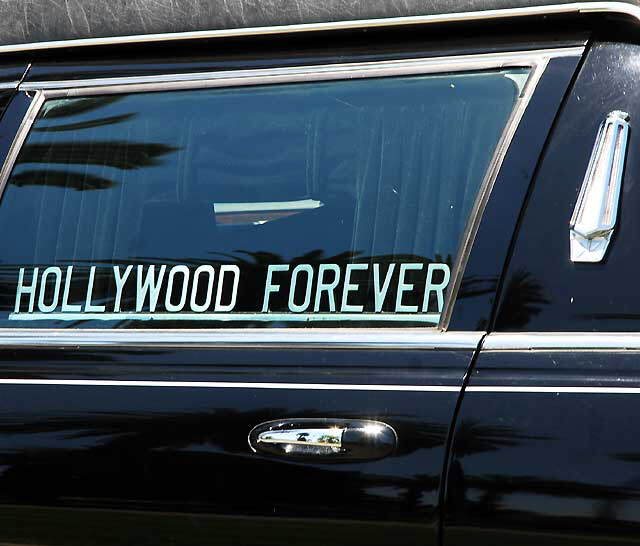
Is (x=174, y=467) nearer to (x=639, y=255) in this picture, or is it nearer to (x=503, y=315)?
(x=503, y=315)

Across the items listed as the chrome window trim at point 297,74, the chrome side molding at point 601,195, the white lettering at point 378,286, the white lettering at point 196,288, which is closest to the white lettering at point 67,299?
the white lettering at point 196,288

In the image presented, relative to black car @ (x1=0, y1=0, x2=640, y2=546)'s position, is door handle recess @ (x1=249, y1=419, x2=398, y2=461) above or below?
below

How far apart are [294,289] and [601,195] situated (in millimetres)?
580

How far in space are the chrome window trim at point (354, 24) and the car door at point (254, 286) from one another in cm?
6

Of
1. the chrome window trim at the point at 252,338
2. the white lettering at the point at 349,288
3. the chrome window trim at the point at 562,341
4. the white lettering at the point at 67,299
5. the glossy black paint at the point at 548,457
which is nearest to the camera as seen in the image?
the glossy black paint at the point at 548,457

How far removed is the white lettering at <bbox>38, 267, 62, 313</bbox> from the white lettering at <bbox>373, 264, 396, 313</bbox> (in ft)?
2.22

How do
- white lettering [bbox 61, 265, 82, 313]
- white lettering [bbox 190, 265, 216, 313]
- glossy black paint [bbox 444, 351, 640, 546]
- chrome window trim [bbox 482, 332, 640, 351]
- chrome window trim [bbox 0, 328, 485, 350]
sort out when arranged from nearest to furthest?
glossy black paint [bbox 444, 351, 640, 546]
chrome window trim [bbox 482, 332, 640, 351]
chrome window trim [bbox 0, 328, 485, 350]
white lettering [bbox 190, 265, 216, 313]
white lettering [bbox 61, 265, 82, 313]

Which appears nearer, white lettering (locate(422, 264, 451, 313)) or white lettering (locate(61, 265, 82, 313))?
white lettering (locate(422, 264, 451, 313))

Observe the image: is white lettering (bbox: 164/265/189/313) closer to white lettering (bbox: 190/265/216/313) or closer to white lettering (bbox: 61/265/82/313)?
white lettering (bbox: 190/265/216/313)

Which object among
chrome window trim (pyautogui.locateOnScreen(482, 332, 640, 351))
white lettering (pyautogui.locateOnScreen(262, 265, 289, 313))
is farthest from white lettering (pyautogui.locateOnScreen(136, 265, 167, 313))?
chrome window trim (pyautogui.locateOnScreen(482, 332, 640, 351))

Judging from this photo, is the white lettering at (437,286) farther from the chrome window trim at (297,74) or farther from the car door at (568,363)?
the chrome window trim at (297,74)

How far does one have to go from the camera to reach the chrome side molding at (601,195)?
76.0 inches

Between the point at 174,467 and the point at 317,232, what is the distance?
507 mm

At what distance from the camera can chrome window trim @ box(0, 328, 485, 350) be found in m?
2.00
